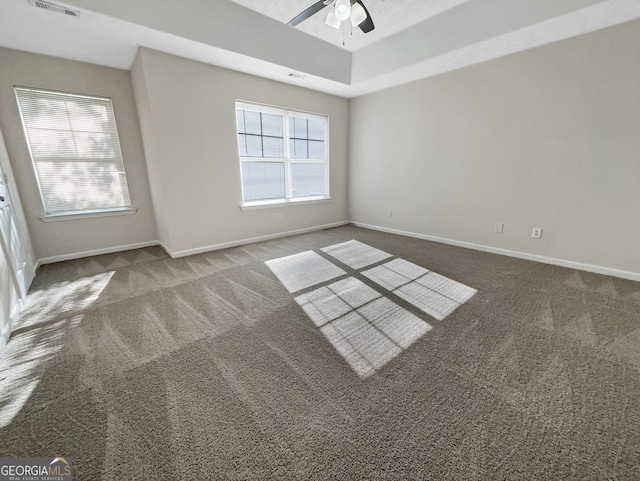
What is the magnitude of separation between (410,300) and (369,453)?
1.46 m

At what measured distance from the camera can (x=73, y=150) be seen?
3.31m

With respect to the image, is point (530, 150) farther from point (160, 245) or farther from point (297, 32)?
point (160, 245)

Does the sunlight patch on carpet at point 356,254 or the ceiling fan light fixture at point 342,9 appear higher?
the ceiling fan light fixture at point 342,9

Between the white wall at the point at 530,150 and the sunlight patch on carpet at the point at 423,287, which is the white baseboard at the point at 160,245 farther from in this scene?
the white wall at the point at 530,150

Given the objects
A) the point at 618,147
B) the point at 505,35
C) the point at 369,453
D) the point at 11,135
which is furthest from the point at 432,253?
the point at 11,135

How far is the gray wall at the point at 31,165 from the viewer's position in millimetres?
2912

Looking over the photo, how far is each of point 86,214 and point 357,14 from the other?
13.4 feet

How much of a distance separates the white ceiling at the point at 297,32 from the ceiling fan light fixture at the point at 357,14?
1.00m

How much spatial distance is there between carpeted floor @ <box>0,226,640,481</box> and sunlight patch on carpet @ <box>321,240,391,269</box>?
787 mm

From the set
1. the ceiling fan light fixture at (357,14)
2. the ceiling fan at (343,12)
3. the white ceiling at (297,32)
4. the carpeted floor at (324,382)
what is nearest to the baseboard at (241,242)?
the carpeted floor at (324,382)

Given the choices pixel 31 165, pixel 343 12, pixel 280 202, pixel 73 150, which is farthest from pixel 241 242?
pixel 343 12

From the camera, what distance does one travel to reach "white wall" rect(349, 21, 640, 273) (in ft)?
8.66

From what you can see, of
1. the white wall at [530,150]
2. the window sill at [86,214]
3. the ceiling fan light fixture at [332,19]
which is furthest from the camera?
the window sill at [86,214]

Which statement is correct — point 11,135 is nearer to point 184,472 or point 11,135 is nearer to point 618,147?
point 184,472
